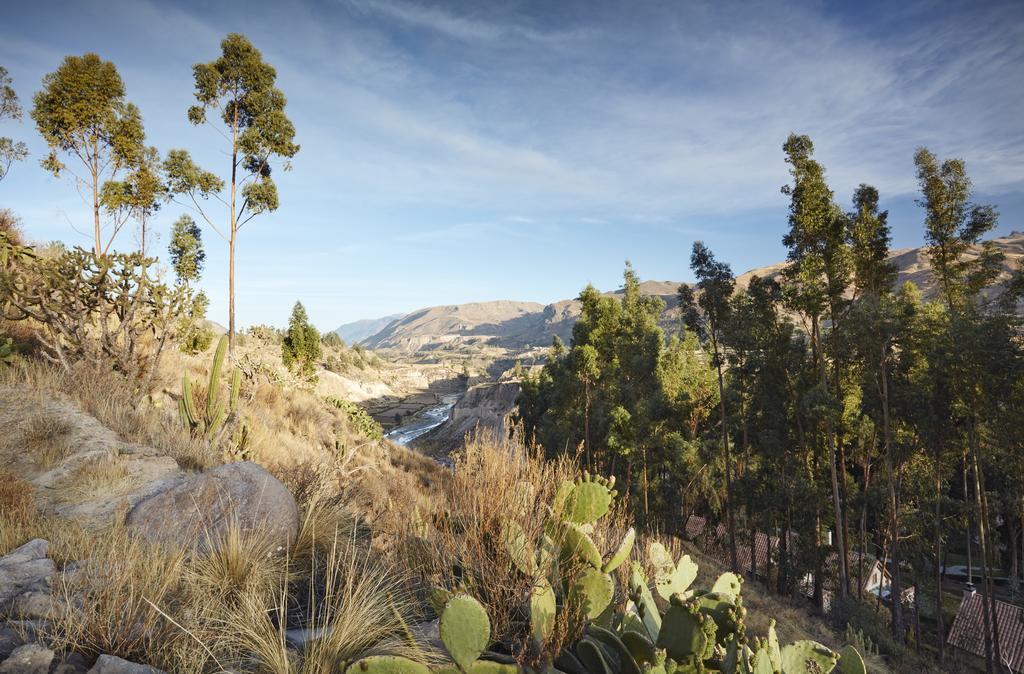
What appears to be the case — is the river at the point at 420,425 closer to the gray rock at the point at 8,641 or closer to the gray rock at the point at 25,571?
the gray rock at the point at 25,571

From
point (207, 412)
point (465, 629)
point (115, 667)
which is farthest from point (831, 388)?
point (115, 667)

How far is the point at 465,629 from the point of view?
231 cm

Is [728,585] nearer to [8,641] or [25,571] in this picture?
[8,641]

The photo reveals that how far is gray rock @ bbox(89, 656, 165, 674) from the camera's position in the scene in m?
2.14

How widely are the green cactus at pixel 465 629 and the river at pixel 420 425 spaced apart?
157ft

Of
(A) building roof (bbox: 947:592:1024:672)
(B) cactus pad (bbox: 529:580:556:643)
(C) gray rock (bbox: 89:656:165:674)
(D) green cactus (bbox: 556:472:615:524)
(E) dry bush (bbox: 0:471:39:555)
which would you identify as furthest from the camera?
(A) building roof (bbox: 947:592:1024:672)

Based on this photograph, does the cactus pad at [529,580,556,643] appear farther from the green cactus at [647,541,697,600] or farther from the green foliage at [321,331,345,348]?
the green foliage at [321,331,345,348]

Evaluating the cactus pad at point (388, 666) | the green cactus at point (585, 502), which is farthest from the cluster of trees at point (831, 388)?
the cactus pad at point (388, 666)

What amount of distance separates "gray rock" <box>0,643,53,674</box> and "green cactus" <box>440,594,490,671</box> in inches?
73.1

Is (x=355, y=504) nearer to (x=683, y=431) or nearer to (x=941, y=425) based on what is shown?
(x=941, y=425)

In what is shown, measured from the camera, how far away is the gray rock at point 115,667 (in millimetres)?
2141

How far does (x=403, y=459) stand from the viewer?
629 inches

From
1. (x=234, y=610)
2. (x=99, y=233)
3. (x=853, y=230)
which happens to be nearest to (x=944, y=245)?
(x=853, y=230)

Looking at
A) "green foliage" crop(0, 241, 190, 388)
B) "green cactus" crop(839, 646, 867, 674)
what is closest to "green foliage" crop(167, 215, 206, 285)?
"green foliage" crop(0, 241, 190, 388)
